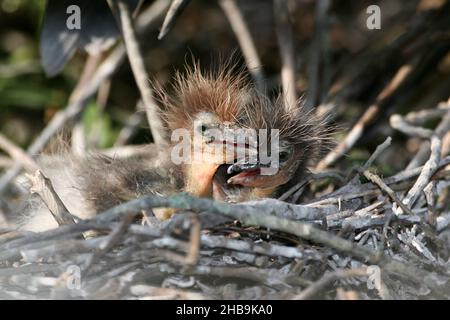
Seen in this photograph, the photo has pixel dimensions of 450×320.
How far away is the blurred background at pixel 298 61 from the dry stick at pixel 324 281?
1.34m

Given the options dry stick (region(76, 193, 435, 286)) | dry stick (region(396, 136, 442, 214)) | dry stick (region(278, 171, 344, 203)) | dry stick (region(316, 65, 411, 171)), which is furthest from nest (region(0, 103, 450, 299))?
dry stick (region(316, 65, 411, 171))

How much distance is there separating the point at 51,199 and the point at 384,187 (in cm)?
89

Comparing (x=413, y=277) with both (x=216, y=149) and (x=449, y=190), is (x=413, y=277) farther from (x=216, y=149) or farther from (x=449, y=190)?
(x=449, y=190)

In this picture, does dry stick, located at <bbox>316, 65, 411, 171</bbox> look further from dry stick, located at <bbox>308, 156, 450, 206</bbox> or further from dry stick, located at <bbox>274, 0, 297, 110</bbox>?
dry stick, located at <bbox>308, 156, 450, 206</bbox>

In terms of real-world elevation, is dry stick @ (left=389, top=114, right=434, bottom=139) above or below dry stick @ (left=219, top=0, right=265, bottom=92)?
below

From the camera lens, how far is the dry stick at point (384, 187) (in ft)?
6.83

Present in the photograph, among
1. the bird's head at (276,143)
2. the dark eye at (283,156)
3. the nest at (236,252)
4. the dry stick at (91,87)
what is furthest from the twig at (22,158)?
the dark eye at (283,156)

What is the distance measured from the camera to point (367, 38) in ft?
12.6

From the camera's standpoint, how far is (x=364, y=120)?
3141 mm

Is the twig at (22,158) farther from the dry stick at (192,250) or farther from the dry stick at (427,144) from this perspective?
the dry stick at (427,144)

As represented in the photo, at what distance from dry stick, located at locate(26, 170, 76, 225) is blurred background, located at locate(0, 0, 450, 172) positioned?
1078mm

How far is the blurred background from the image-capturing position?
3289 mm

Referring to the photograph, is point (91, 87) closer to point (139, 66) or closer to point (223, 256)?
point (139, 66)

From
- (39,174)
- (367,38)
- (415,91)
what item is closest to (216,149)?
(39,174)
